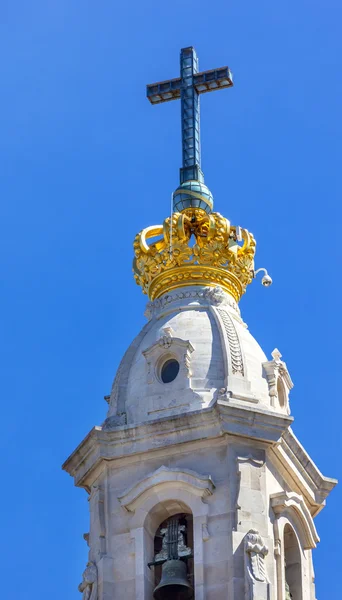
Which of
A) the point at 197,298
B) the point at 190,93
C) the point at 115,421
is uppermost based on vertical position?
the point at 190,93

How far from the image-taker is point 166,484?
4972 centimetres

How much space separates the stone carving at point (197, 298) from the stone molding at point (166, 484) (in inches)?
210

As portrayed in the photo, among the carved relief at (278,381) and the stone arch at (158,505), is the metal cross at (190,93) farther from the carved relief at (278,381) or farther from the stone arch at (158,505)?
the stone arch at (158,505)

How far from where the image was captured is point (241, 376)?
168 feet

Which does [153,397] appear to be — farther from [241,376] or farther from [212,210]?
[212,210]

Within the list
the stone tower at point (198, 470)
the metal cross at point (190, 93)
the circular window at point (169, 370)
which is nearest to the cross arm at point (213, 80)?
the metal cross at point (190, 93)

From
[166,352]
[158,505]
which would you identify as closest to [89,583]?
[158,505]

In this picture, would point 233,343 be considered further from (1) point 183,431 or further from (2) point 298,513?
(2) point 298,513

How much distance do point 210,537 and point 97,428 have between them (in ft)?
12.5

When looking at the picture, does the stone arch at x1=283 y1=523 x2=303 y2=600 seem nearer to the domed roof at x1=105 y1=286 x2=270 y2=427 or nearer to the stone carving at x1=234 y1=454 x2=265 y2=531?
the stone carving at x1=234 y1=454 x2=265 y2=531

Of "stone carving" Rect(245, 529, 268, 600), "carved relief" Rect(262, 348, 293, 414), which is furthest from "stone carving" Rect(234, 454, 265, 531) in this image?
"carved relief" Rect(262, 348, 293, 414)

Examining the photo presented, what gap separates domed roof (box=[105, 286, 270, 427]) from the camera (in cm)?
5091

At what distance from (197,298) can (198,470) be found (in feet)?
18.0

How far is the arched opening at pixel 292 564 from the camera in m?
50.3
